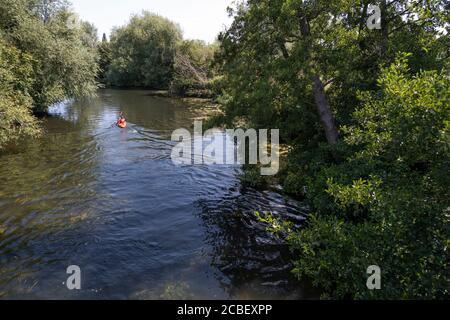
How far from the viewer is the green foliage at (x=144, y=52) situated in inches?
2307

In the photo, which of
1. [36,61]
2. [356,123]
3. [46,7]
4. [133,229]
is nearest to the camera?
[133,229]

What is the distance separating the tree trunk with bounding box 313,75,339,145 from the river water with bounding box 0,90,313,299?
125 inches

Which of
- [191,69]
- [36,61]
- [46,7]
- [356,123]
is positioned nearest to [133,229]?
[356,123]

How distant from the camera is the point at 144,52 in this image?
63.1m

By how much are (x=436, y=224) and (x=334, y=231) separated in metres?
2.23

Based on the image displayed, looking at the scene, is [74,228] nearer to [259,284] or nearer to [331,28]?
[259,284]

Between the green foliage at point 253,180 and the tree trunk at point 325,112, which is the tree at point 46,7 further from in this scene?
the tree trunk at point 325,112

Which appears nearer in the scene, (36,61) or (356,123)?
(356,123)

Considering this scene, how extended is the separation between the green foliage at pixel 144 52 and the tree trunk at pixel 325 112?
48.0 m

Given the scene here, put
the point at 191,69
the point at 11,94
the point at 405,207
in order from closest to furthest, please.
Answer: the point at 405,207 → the point at 11,94 → the point at 191,69

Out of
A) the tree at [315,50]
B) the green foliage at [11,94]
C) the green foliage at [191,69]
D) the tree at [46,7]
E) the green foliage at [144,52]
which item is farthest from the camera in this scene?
the green foliage at [144,52]

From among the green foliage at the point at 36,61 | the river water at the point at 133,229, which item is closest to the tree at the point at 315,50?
the river water at the point at 133,229

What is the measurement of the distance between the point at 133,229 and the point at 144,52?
57901 millimetres

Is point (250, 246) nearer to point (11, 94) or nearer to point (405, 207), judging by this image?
point (405, 207)
